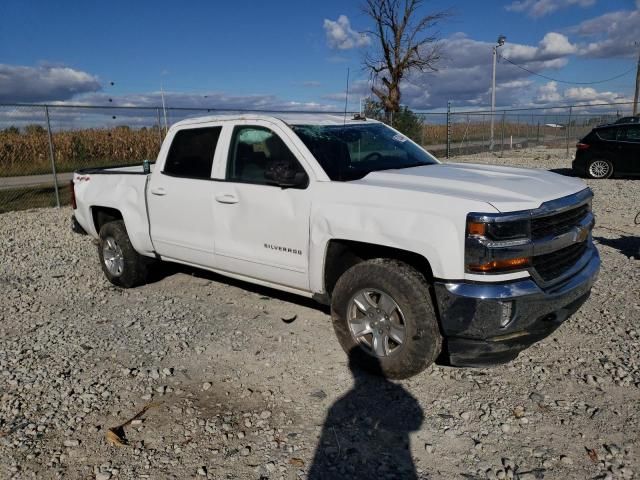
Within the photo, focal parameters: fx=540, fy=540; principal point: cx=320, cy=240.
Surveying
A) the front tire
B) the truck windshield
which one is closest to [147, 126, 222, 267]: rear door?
the truck windshield

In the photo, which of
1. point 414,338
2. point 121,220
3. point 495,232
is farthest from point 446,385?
point 121,220

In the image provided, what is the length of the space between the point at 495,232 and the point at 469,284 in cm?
35

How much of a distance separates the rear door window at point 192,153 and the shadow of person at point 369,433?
2392 mm

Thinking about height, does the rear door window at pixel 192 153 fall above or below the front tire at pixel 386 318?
above

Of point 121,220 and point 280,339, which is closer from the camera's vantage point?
point 280,339

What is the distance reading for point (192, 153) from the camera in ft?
16.9

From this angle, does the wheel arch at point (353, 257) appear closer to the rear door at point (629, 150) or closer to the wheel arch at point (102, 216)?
the wheel arch at point (102, 216)

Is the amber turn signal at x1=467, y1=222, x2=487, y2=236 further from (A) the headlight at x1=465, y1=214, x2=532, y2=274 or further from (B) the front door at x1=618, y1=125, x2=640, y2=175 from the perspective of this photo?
(B) the front door at x1=618, y1=125, x2=640, y2=175

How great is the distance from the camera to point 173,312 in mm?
5363

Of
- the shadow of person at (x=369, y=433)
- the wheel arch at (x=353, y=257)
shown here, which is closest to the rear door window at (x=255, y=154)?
the wheel arch at (x=353, y=257)

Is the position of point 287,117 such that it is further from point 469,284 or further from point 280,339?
point 469,284

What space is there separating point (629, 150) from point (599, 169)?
33.9 inches

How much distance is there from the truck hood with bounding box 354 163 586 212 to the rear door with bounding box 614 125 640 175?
1163 centimetres

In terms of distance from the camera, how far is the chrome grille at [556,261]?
11.5 feet
